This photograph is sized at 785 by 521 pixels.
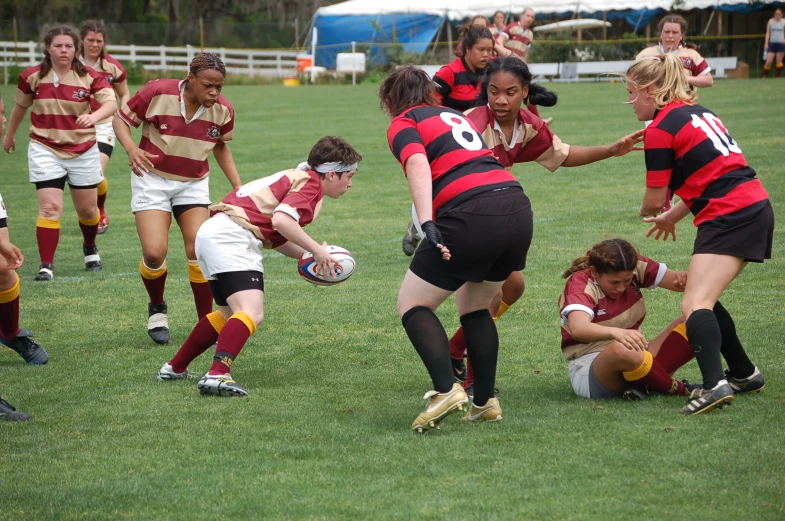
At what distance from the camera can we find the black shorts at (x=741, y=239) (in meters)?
4.53

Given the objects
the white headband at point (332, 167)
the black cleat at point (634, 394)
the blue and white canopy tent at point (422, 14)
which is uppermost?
the blue and white canopy tent at point (422, 14)

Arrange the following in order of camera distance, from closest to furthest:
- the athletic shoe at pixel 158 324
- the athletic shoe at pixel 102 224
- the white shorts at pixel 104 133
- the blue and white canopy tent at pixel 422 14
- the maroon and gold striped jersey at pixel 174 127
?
the maroon and gold striped jersey at pixel 174 127 < the athletic shoe at pixel 158 324 < the white shorts at pixel 104 133 < the athletic shoe at pixel 102 224 < the blue and white canopy tent at pixel 422 14

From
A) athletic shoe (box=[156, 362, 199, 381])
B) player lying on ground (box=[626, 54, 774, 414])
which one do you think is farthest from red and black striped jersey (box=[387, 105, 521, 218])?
athletic shoe (box=[156, 362, 199, 381])

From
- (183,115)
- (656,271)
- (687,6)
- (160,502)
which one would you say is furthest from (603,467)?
(687,6)

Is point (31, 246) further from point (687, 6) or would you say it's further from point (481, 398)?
point (687, 6)

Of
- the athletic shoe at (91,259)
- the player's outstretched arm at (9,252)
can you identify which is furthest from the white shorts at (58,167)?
the player's outstretched arm at (9,252)

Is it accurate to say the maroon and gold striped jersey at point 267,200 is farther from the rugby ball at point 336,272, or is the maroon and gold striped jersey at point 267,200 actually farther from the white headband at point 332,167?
the rugby ball at point 336,272

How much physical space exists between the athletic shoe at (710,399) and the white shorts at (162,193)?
3401 mm

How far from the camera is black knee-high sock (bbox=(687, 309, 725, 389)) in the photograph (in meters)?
4.46

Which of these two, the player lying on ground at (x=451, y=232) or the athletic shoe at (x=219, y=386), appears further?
the athletic shoe at (x=219, y=386)

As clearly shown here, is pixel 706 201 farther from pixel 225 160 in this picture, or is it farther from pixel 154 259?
pixel 154 259

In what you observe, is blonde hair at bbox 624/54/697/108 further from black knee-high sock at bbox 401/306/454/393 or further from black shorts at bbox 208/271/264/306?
black shorts at bbox 208/271/264/306

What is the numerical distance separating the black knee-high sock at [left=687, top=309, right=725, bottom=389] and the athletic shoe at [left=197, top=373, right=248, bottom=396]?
7.71ft

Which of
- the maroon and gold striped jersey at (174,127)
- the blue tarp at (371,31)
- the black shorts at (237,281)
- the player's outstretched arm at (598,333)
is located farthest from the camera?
the blue tarp at (371,31)
